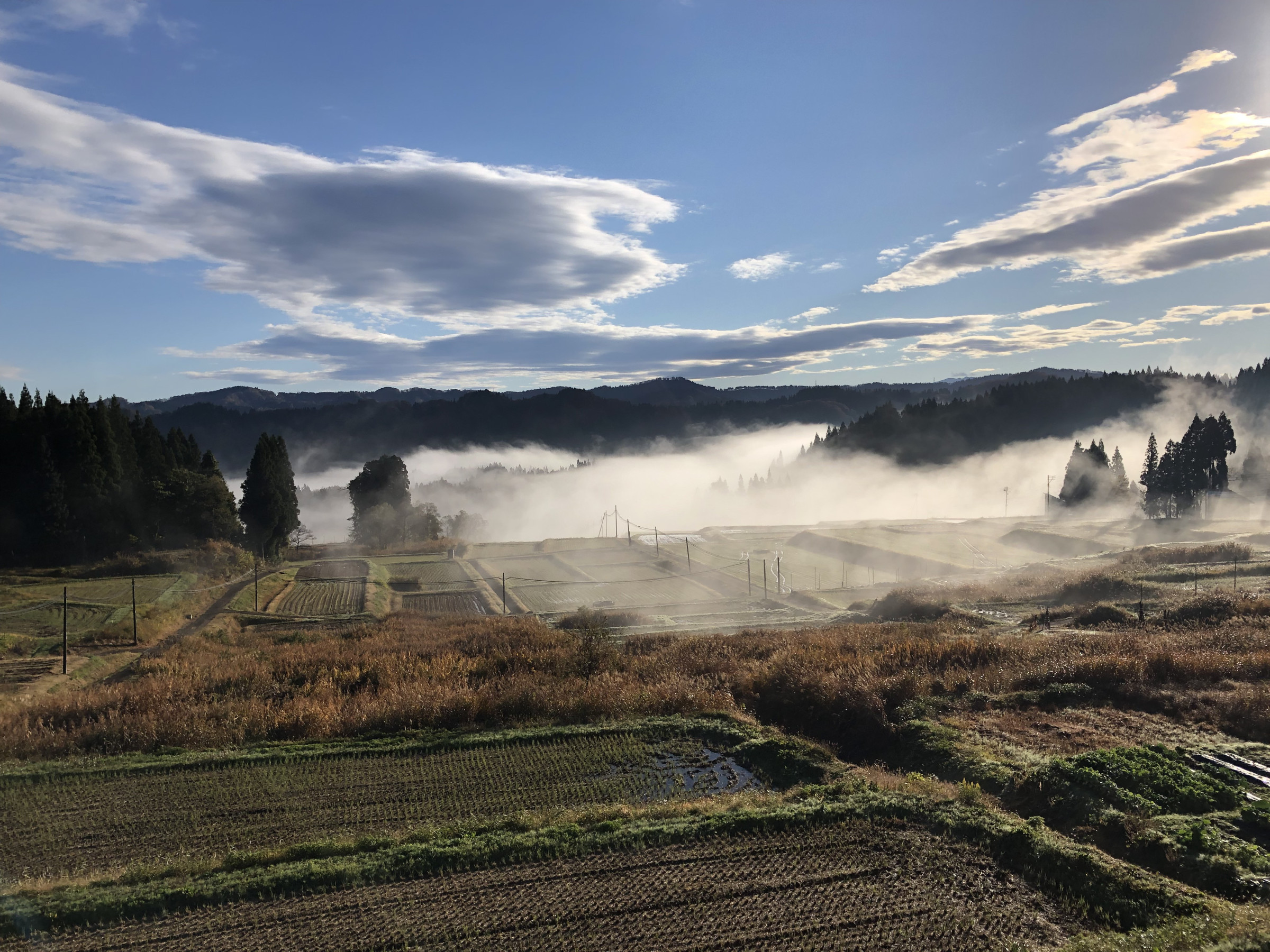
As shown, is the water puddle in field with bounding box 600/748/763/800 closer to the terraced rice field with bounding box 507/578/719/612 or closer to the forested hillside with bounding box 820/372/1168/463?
the terraced rice field with bounding box 507/578/719/612

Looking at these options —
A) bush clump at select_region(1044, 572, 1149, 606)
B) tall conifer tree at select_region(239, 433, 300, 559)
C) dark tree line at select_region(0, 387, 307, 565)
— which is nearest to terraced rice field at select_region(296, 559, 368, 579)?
tall conifer tree at select_region(239, 433, 300, 559)

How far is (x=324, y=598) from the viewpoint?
167 ft

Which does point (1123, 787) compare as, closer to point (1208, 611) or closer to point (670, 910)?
point (670, 910)

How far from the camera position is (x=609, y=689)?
1830 cm

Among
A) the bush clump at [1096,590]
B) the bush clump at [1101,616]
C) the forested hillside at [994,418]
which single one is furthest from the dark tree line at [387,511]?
the forested hillside at [994,418]

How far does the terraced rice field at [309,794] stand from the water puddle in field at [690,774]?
36mm

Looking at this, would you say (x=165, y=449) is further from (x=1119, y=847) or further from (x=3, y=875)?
(x=1119, y=847)

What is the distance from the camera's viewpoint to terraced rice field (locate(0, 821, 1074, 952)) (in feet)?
27.9

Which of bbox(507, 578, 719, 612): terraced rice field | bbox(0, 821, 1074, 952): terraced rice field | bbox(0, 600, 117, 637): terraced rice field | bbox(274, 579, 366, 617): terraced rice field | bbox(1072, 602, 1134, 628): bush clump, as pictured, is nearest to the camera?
bbox(0, 821, 1074, 952): terraced rice field

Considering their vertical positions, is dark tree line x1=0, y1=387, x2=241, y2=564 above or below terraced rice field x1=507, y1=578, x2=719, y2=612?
above

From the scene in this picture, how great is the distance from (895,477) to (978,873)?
160 meters

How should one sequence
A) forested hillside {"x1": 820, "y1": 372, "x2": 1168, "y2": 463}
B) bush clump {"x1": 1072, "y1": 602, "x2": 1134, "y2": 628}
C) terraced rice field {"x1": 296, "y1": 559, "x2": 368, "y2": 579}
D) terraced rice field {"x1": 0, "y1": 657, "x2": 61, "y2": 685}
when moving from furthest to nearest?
forested hillside {"x1": 820, "y1": 372, "x2": 1168, "y2": 463}
terraced rice field {"x1": 296, "y1": 559, "x2": 368, "y2": 579}
bush clump {"x1": 1072, "y1": 602, "x2": 1134, "y2": 628}
terraced rice field {"x1": 0, "y1": 657, "x2": 61, "y2": 685}

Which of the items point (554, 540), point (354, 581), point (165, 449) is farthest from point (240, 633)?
point (554, 540)

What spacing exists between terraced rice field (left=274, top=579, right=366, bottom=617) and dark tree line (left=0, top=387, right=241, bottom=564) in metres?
11.8
